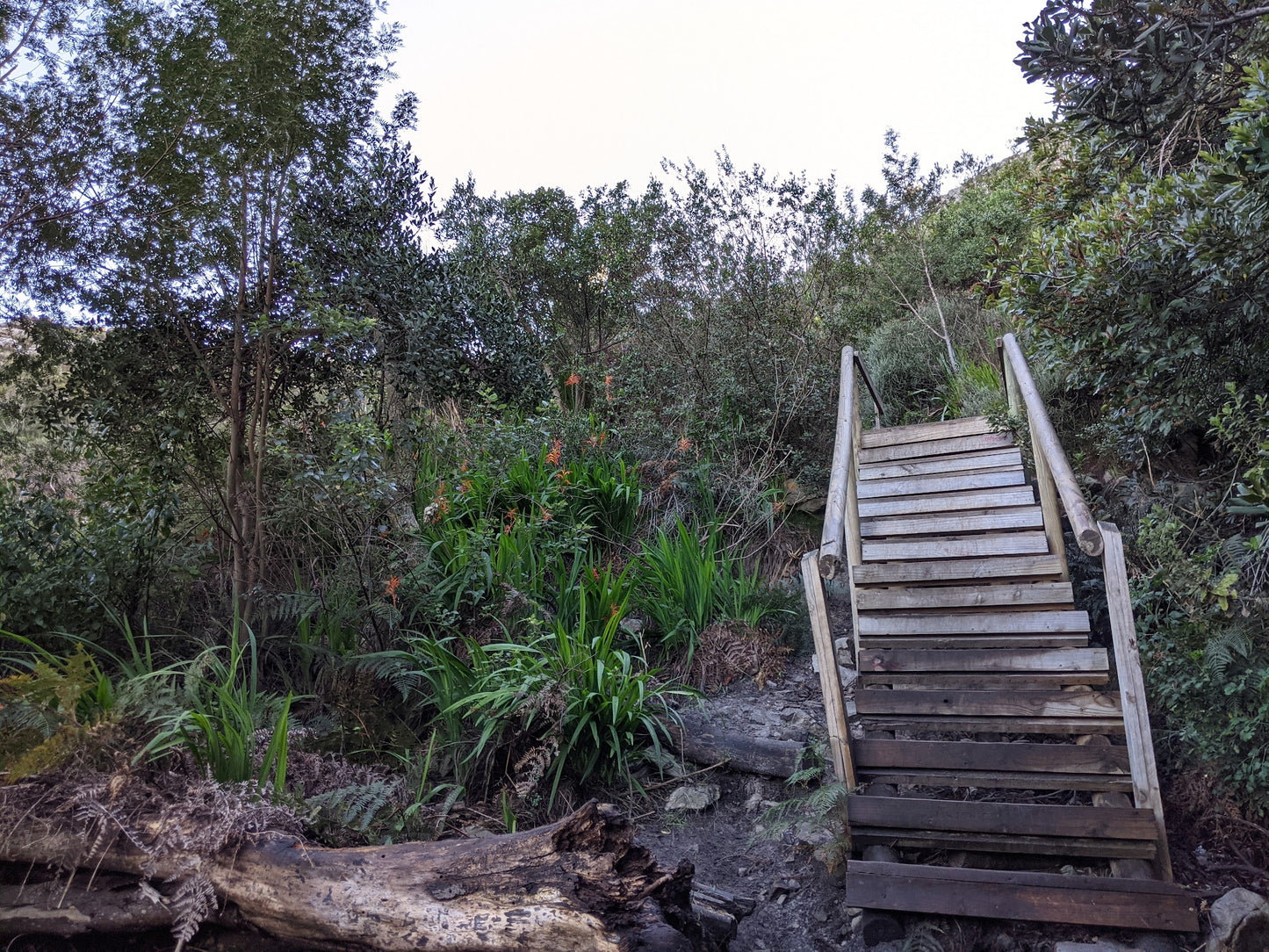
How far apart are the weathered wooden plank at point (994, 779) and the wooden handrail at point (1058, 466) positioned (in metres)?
1.03

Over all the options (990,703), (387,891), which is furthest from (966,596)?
(387,891)

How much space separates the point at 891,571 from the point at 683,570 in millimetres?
1506

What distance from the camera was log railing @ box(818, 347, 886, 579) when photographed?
11.5 feet

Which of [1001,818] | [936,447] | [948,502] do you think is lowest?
[1001,818]

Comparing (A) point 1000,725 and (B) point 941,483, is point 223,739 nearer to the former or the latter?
(A) point 1000,725

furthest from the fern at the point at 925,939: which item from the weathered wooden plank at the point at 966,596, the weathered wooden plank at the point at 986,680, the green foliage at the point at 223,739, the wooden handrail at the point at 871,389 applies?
the wooden handrail at the point at 871,389

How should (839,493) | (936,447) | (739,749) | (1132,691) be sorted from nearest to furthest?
(1132,691) < (839,493) < (739,749) < (936,447)

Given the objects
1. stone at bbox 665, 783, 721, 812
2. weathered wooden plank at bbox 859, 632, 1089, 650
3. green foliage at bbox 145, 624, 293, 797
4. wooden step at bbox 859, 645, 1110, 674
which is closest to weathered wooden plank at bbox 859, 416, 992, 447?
weathered wooden plank at bbox 859, 632, 1089, 650

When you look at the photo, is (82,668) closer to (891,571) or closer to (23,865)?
(23,865)

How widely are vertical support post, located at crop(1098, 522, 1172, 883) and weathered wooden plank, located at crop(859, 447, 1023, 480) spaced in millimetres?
2328

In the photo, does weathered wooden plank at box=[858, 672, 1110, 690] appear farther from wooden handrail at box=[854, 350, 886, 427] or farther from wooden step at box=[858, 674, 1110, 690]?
wooden handrail at box=[854, 350, 886, 427]

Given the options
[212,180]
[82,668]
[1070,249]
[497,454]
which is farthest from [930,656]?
[212,180]

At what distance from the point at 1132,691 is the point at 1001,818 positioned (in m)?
0.78

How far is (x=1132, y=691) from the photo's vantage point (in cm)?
320
